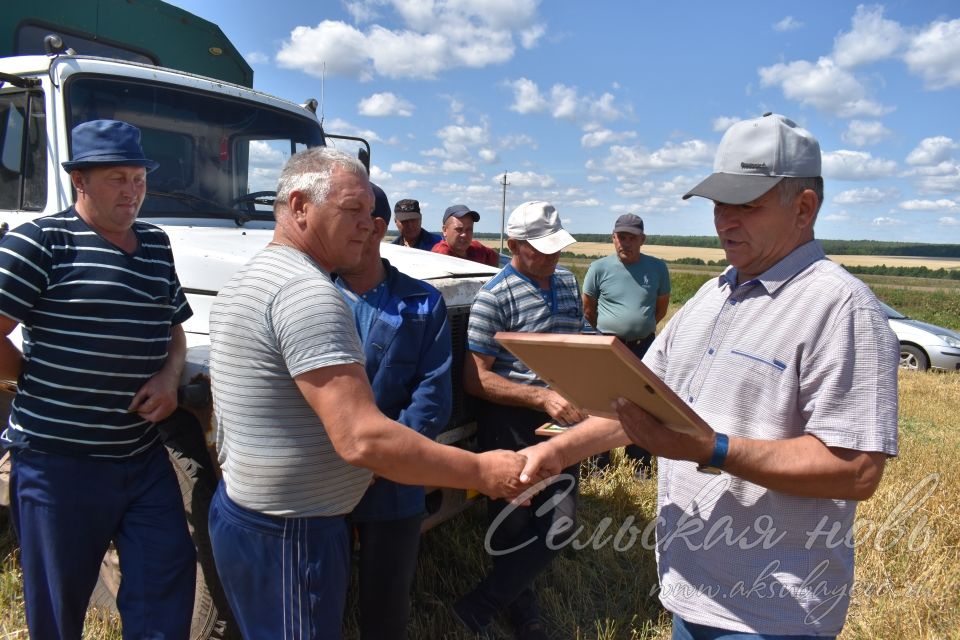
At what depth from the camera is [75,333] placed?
235 centimetres

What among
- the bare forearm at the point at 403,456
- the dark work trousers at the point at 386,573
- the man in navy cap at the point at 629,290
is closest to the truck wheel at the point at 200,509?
the dark work trousers at the point at 386,573

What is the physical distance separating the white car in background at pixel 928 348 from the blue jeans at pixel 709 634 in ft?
38.5

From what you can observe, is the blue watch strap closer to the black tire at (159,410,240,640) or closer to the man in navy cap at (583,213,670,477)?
the black tire at (159,410,240,640)

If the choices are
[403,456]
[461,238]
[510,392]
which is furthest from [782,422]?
[461,238]

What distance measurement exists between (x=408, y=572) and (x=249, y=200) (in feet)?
8.22

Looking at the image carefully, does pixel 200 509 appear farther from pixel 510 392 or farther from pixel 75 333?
pixel 510 392

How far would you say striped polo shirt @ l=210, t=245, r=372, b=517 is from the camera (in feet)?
5.58

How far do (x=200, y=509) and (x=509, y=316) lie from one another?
1.52 m

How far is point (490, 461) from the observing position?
6.67ft

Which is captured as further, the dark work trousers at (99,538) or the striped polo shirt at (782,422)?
the dark work trousers at (99,538)

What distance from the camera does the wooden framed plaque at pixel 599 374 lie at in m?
1.50

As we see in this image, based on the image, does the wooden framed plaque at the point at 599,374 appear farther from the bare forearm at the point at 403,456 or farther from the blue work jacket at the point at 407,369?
the blue work jacket at the point at 407,369

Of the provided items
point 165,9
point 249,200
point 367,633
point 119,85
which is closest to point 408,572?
point 367,633

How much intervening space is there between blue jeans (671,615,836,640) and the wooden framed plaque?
537 mm
